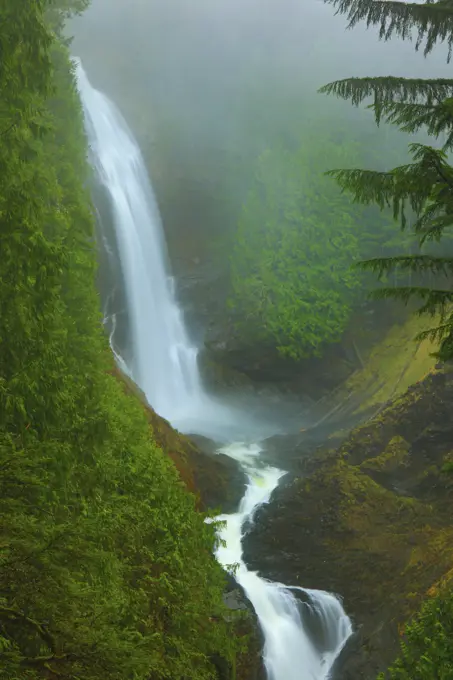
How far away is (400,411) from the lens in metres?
16.5

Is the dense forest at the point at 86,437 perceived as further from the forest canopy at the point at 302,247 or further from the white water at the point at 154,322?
the forest canopy at the point at 302,247

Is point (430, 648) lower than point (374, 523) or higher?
lower

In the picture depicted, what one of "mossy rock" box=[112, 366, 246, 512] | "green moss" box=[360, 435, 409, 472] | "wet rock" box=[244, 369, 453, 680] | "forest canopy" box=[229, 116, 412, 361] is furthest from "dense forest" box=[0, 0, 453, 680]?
"forest canopy" box=[229, 116, 412, 361]

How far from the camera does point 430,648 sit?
644cm

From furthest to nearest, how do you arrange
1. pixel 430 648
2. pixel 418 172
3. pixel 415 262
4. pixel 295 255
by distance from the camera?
1. pixel 295 255
2. pixel 430 648
3. pixel 415 262
4. pixel 418 172

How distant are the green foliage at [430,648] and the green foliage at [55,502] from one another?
2.32m

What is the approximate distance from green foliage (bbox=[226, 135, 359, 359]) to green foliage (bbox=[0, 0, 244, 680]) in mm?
18752

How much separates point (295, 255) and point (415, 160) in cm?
2293

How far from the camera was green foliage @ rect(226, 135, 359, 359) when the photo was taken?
25656 mm

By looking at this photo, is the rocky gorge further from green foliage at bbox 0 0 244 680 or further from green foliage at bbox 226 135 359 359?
green foliage at bbox 226 135 359 359

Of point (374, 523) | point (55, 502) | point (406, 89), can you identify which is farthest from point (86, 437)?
point (374, 523)

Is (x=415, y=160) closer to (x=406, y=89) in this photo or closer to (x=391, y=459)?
(x=406, y=89)

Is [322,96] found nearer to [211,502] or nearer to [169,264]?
[169,264]

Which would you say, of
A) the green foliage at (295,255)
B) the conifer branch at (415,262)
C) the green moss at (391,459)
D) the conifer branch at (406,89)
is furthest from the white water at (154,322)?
the conifer branch at (406,89)
